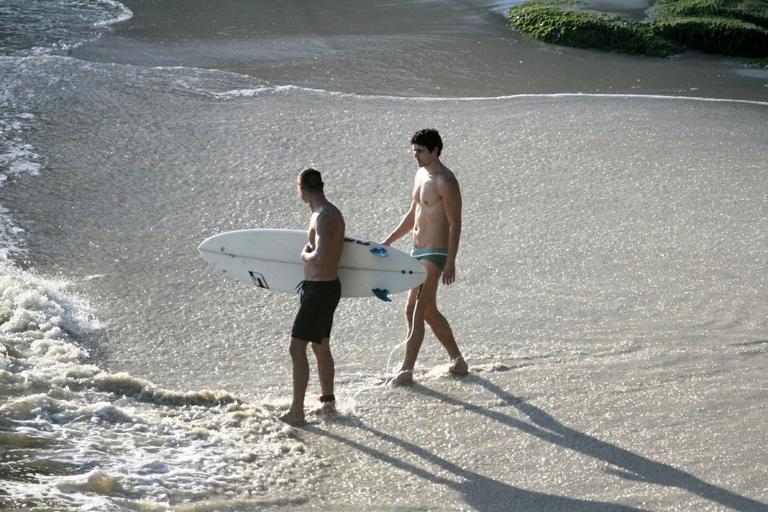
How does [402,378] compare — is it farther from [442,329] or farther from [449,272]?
[449,272]

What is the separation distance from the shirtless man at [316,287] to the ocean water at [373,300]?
37 centimetres

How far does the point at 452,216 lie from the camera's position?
643 centimetres

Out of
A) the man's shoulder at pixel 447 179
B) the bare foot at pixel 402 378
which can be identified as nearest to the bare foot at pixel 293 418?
the bare foot at pixel 402 378

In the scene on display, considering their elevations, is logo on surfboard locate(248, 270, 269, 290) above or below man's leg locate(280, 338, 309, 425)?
above

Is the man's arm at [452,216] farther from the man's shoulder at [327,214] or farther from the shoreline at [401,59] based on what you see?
the shoreline at [401,59]

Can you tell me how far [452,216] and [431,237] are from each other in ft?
0.73

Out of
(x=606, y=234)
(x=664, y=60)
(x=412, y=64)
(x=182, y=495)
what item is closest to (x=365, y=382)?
(x=182, y=495)

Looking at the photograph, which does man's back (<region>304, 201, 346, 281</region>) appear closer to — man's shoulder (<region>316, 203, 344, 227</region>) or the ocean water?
man's shoulder (<region>316, 203, 344, 227</region>)

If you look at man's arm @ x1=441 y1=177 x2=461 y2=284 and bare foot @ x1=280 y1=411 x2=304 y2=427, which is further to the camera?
man's arm @ x1=441 y1=177 x2=461 y2=284

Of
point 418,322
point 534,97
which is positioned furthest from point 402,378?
point 534,97

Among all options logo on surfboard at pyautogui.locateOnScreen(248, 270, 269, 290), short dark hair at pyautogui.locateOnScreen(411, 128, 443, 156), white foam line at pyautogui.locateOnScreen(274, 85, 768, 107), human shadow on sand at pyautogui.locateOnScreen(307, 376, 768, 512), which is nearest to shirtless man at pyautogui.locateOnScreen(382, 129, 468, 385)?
short dark hair at pyautogui.locateOnScreen(411, 128, 443, 156)

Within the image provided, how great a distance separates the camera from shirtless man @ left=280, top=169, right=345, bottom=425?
20.0ft

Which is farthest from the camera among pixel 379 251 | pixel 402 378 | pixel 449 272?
pixel 402 378

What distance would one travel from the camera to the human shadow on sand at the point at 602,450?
545 centimetres
